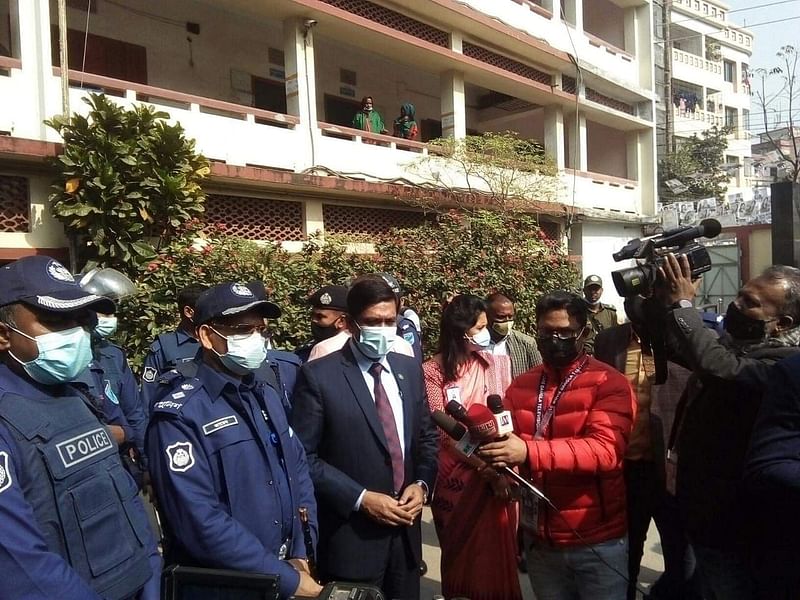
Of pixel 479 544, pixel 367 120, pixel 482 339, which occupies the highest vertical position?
pixel 367 120

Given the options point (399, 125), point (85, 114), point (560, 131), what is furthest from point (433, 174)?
point (85, 114)

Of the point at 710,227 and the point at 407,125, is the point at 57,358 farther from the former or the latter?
the point at 407,125

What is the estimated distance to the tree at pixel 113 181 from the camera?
584cm

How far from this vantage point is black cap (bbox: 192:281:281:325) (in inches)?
88.0

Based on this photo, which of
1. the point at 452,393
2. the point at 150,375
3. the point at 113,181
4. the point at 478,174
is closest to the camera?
the point at 452,393

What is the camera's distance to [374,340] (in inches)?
106

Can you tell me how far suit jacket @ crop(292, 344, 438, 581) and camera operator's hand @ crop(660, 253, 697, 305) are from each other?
125 centimetres

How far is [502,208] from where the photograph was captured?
385 inches

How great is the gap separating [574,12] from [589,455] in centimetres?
1417

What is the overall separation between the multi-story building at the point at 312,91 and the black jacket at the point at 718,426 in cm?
608

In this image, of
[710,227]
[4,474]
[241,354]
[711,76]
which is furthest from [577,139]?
[711,76]

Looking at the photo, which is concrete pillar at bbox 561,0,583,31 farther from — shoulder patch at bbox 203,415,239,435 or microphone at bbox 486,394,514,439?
shoulder patch at bbox 203,415,239,435

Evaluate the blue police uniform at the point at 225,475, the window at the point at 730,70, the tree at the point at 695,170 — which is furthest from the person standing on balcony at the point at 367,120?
the window at the point at 730,70

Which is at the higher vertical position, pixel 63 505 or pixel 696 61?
pixel 696 61
